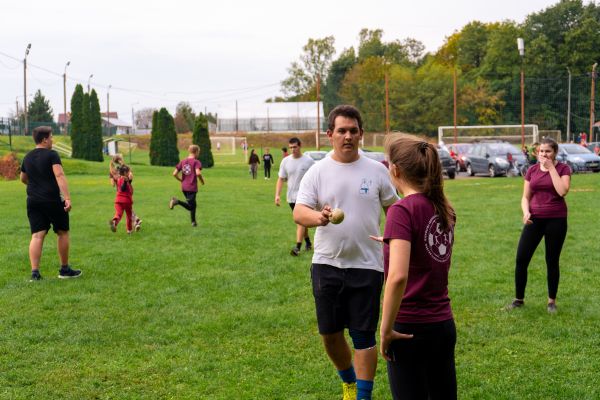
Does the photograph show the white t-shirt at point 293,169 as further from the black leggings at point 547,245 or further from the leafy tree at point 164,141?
the leafy tree at point 164,141

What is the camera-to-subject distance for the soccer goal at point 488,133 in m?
53.1

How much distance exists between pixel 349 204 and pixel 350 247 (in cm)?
29

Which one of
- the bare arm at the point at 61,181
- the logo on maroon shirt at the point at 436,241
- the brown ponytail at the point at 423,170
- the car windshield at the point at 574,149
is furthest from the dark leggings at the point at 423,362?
the car windshield at the point at 574,149

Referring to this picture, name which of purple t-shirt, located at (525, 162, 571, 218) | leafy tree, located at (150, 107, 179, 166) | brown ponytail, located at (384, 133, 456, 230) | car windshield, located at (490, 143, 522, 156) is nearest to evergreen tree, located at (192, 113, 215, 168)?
leafy tree, located at (150, 107, 179, 166)

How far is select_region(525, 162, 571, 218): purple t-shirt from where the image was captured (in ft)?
23.7

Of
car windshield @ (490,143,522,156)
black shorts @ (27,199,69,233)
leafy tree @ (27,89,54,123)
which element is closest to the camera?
black shorts @ (27,199,69,233)

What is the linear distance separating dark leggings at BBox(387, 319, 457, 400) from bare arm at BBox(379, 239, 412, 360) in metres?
0.14

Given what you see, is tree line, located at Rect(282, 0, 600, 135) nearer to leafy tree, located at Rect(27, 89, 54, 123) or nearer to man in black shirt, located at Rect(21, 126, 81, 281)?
leafy tree, located at Rect(27, 89, 54, 123)

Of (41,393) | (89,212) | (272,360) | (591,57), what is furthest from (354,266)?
(591,57)

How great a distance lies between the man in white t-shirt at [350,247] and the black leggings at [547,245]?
3208 millimetres

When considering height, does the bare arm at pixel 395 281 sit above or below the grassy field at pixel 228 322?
above

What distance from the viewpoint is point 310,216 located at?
435 centimetres

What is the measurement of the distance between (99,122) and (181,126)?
54.2m

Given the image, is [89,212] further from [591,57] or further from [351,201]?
[591,57]
